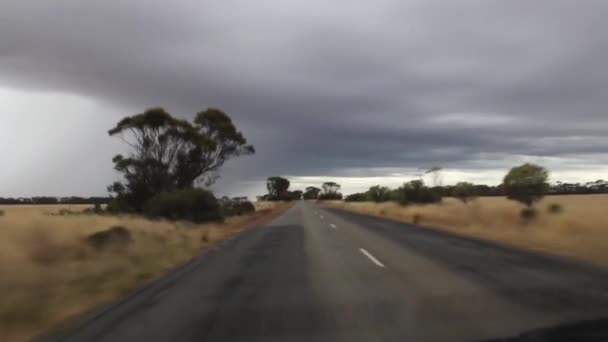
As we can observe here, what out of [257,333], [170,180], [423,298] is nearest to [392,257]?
[423,298]

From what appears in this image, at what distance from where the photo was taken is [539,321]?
6746 millimetres

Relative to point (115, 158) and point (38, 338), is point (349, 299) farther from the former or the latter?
point (115, 158)

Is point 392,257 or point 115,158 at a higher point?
point 115,158

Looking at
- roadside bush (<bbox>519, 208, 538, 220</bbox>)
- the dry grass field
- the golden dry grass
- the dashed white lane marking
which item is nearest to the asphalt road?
the dashed white lane marking

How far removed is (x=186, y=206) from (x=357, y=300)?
26.1 metres

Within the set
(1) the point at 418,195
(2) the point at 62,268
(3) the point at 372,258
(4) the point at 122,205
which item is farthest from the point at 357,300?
(1) the point at 418,195

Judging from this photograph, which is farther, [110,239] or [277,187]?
[277,187]

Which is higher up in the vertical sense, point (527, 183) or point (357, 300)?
point (527, 183)

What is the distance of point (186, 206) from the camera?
33406mm

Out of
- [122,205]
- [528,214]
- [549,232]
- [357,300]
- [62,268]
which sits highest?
[122,205]

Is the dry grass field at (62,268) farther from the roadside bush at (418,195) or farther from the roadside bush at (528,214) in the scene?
the roadside bush at (418,195)

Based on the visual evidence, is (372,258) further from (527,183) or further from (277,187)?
(277,187)

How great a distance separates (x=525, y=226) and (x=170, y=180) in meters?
24.9

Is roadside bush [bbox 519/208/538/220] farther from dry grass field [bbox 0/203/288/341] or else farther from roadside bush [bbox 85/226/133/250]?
roadside bush [bbox 85/226/133/250]
